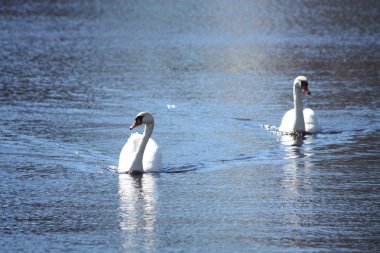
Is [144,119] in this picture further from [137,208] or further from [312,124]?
[312,124]

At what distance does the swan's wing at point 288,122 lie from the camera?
22172 millimetres

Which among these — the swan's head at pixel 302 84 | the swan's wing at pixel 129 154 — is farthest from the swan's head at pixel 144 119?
the swan's head at pixel 302 84

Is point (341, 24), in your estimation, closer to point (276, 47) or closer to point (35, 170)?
point (276, 47)

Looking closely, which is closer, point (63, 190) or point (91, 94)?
point (63, 190)

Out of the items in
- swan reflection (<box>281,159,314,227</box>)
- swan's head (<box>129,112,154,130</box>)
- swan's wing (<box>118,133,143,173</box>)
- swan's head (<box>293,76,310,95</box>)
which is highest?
swan's head (<box>293,76,310,95</box>)

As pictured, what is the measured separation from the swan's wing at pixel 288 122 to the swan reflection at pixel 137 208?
486cm

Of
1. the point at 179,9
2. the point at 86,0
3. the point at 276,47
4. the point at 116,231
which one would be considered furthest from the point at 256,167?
the point at 86,0

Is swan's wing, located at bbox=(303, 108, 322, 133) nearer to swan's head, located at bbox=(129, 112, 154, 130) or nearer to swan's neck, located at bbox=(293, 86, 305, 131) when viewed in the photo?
swan's neck, located at bbox=(293, 86, 305, 131)

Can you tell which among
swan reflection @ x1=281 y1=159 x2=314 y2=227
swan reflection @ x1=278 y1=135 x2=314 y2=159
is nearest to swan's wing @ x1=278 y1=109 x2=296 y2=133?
swan reflection @ x1=278 y1=135 x2=314 y2=159

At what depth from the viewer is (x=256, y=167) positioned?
18.7 metres

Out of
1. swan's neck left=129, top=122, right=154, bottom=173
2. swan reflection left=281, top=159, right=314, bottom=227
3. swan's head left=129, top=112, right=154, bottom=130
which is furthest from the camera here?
swan's head left=129, top=112, right=154, bottom=130

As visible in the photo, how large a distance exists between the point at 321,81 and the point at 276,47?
11746 mm

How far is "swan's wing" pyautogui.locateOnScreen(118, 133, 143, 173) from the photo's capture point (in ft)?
59.5

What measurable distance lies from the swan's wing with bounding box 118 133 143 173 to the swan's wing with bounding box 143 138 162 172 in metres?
0.20
